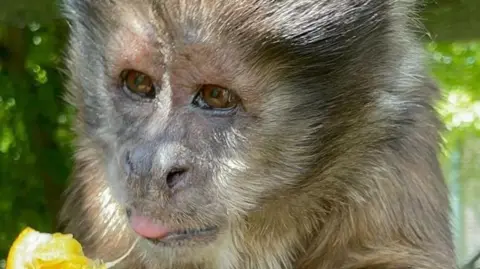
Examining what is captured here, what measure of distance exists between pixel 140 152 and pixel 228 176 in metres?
0.25

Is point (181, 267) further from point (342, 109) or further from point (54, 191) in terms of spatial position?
point (54, 191)

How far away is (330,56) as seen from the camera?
2365 millimetres

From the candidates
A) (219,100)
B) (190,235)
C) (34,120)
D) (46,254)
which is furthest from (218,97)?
(34,120)

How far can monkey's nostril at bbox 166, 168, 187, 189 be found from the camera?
87.6 inches

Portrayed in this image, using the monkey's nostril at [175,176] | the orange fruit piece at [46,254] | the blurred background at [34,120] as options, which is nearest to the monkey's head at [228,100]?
the monkey's nostril at [175,176]

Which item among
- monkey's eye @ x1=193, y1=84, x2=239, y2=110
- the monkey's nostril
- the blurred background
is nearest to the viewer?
the monkey's nostril

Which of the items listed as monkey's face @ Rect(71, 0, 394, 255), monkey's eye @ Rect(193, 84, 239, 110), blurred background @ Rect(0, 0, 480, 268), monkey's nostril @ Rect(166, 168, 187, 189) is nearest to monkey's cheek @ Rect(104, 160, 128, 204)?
monkey's face @ Rect(71, 0, 394, 255)

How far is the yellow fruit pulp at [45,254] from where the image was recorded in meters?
2.31

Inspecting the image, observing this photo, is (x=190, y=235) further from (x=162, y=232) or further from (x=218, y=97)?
(x=218, y=97)

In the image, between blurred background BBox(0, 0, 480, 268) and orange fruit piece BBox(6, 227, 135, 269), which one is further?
blurred background BBox(0, 0, 480, 268)

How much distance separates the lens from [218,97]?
236 centimetres

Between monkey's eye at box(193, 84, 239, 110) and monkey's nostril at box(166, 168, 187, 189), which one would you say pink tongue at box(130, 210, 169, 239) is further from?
monkey's eye at box(193, 84, 239, 110)

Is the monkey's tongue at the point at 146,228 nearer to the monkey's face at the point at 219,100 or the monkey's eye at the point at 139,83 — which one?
the monkey's face at the point at 219,100

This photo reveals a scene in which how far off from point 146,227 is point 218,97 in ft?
1.27
